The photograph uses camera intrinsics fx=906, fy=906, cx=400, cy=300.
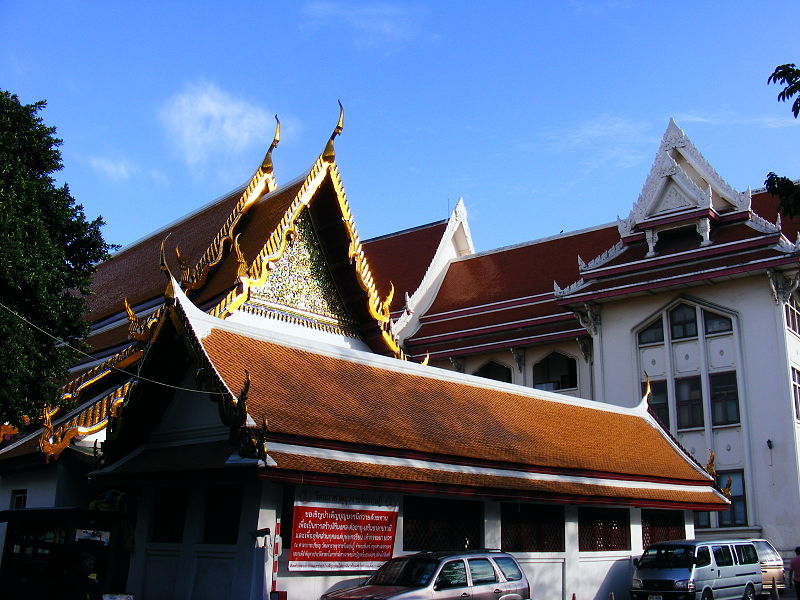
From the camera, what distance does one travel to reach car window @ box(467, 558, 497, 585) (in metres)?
10.6

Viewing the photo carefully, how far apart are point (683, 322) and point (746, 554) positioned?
10.9 m

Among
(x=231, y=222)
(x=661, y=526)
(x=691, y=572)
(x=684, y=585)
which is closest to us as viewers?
(x=684, y=585)

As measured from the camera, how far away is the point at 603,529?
1588cm

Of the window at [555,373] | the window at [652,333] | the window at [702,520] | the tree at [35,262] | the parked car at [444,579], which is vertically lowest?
the parked car at [444,579]

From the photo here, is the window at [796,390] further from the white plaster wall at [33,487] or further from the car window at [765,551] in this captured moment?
the white plaster wall at [33,487]

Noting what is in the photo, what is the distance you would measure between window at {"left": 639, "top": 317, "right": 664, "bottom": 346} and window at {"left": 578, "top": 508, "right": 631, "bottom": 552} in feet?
36.9

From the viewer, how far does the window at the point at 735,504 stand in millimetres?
23656

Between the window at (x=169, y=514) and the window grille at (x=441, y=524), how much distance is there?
3016 mm

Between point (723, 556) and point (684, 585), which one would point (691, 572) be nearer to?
point (684, 585)

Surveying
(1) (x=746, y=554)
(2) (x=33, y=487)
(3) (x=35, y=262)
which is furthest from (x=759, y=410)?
(3) (x=35, y=262)

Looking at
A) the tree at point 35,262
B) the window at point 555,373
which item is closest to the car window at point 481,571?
the tree at point 35,262

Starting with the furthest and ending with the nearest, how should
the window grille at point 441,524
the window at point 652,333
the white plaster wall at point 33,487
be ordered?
the window at point 652,333 → the white plaster wall at point 33,487 → the window grille at point 441,524

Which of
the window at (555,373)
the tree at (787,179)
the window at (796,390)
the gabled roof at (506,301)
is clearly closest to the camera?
the tree at (787,179)

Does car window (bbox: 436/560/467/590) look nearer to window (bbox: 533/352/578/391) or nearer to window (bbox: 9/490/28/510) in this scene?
window (bbox: 9/490/28/510)
